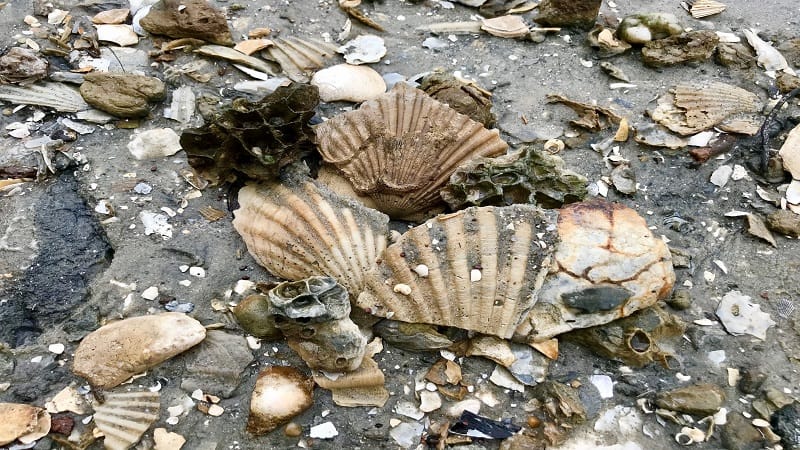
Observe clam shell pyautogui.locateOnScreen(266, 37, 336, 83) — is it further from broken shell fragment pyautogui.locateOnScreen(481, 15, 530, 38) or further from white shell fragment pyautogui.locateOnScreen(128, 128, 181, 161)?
broken shell fragment pyautogui.locateOnScreen(481, 15, 530, 38)

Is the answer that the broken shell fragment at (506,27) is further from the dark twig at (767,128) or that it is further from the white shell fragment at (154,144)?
the white shell fragment at (154,144)

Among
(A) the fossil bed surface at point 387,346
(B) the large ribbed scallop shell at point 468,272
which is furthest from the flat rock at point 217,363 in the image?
(B) the large ribbed scallop shell at point 468,272

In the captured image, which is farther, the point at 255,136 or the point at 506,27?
the point at 506,27

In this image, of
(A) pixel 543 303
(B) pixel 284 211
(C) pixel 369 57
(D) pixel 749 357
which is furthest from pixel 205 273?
(D) pixel 749 357

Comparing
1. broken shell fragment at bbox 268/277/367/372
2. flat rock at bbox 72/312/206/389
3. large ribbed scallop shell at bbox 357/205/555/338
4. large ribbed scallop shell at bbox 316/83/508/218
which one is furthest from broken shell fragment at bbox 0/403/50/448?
large ribbed scallop shell at bbox 316/83/508/218

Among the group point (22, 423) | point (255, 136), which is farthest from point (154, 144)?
point (22, 423)

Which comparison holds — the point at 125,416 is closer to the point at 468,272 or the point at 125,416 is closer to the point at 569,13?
the point at 468,272
